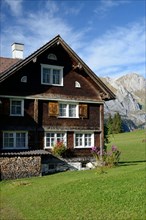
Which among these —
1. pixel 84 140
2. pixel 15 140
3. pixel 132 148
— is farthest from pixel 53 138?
pixel 132 148

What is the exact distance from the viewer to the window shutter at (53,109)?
1176 inches

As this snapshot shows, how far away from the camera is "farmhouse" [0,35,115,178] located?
2764 cm

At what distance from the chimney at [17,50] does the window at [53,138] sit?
8.81 metres

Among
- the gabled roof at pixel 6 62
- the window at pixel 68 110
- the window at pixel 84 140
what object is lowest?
the window at pixel 84 140

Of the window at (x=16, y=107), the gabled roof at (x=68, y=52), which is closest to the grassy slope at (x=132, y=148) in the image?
the gabled roof at (x=68, y=52)

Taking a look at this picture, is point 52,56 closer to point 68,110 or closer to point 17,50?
point 17,50

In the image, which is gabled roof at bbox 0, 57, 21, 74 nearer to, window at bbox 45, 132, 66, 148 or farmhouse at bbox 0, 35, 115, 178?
farmhouse at bbox 0, 35, 115, 178

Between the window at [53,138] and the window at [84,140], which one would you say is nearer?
the window at [53,138]

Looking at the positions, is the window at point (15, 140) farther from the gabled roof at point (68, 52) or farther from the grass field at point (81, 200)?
the grass field at point (81, 200)

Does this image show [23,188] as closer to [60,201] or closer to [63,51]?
[60,201]

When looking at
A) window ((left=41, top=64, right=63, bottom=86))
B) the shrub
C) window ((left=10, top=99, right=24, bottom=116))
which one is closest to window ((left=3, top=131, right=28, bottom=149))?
window ((left=10, top=99, right=24, bottom=116))

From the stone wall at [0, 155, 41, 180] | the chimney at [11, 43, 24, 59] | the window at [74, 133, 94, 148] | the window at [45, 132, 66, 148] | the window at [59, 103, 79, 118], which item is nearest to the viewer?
the stone wall at [0, 155, 41, 180]

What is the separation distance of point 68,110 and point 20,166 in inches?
302

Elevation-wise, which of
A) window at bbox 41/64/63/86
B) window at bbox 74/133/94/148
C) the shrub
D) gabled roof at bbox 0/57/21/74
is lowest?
the shrub
